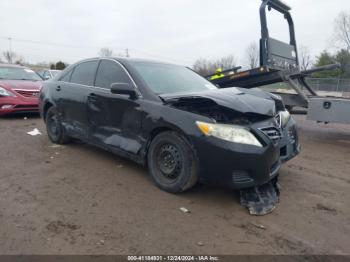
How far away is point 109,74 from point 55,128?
74.6 inches

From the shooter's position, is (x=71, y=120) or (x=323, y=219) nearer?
(x=323, y=219)

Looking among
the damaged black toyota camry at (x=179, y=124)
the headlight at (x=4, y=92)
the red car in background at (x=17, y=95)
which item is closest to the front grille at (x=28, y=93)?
the red car in background at (x=17, y=95)

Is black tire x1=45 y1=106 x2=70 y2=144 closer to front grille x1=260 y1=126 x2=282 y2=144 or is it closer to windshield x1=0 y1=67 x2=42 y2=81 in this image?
front grille x1=260 y1=126 x2=282 y2=144

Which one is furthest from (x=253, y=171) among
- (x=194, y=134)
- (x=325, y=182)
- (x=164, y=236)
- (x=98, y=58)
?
(x=98, y=58)

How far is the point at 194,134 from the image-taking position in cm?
307

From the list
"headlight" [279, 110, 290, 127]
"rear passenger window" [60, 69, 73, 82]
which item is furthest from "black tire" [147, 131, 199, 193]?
"rear passenger window" [60, 69, 73, 82]

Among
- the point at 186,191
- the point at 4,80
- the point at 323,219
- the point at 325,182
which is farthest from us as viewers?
the point at 4,80

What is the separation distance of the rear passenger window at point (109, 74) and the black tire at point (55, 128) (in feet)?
4.48

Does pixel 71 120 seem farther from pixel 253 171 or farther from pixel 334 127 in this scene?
pixel 334 127

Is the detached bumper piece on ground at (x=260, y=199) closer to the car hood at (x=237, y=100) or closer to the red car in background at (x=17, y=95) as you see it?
the car hood at (x=237, y=100)

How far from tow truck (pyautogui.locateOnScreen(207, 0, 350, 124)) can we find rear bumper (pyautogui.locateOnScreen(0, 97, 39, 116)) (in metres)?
5.09

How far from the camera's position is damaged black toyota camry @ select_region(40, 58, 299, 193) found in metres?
2.98

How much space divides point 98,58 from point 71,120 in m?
1.14

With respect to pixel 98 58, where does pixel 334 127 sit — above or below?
below
